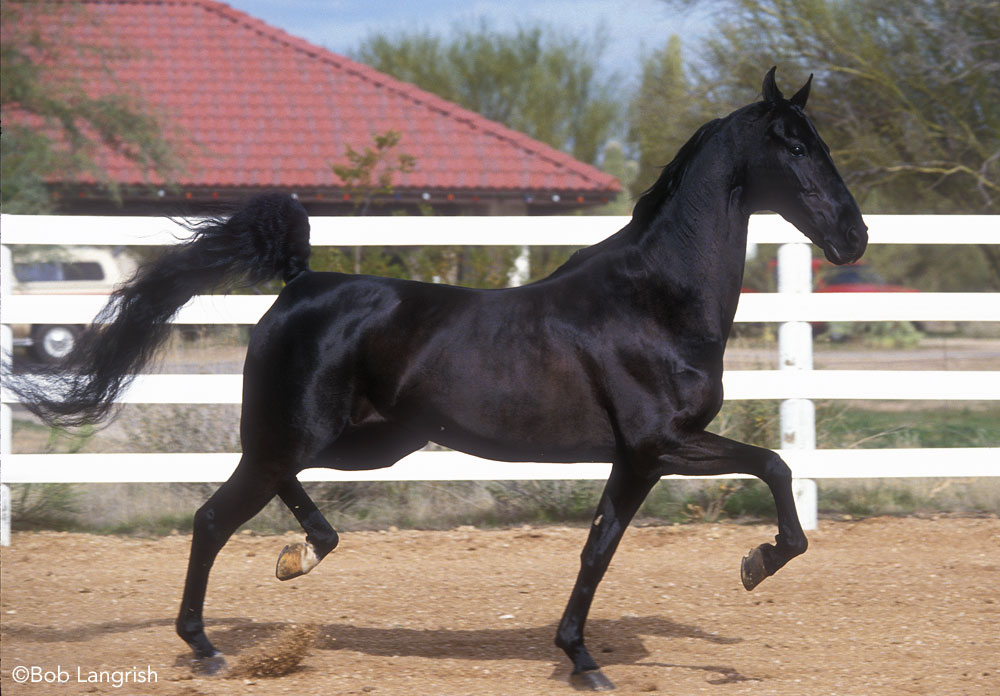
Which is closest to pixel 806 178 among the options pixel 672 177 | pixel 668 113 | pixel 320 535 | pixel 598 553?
pixel 672 177

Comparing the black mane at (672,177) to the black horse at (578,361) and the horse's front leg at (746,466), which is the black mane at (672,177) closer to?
the black horse at (578,361)

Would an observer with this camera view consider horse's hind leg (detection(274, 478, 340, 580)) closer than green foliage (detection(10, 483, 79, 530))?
Yes

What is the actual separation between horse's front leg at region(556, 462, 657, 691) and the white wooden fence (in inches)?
83.7

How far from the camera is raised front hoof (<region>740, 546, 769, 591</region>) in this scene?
3.61 metres

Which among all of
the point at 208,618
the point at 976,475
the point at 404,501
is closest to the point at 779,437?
the point at 976,475

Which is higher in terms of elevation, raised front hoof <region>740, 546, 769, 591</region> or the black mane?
the black mane

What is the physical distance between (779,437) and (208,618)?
3.61 metres

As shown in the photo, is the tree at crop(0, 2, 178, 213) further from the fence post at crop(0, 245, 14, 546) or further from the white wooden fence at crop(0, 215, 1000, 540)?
the white wooden fence at crop(0, 215, 1000, 540)

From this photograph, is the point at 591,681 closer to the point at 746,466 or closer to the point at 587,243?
the point at 746,466

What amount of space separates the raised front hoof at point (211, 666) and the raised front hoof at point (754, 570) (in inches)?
74.3

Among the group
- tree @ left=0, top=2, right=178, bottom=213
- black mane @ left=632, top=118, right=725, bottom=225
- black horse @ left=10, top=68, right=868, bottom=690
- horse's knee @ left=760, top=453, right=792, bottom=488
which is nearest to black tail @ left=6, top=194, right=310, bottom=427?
black horse @ left=10, top=68, right=868, bottom=690

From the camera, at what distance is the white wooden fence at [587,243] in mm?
5891

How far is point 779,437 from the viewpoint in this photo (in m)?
6.53

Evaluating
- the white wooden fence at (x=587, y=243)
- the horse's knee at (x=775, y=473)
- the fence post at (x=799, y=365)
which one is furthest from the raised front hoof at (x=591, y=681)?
the fence post at (x=799, y=365)
